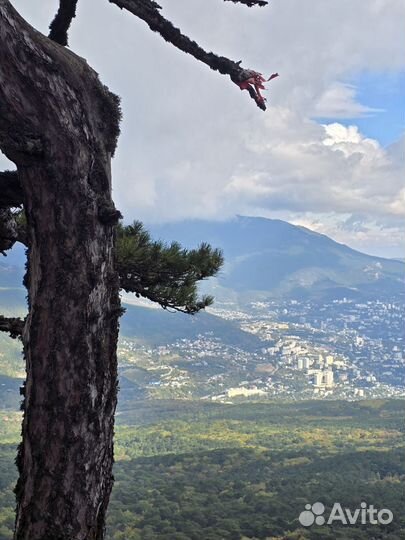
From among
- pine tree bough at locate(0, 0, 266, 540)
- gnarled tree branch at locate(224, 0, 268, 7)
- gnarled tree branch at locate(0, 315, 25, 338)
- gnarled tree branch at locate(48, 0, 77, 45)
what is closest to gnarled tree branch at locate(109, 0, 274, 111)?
gnarled tree branch at locate(224, 0, 268, 7)

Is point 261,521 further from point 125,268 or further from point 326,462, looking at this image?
point 125,268

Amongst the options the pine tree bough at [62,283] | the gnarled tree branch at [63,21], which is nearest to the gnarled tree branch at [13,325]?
the pine tree bough at [62,283]

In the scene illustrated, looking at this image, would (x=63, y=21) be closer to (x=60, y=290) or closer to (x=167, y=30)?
(x=167, y=30)

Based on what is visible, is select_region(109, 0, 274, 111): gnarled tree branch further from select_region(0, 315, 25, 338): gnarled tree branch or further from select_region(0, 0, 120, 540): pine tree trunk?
select_region(0, 315, 25, 338): gnarled tree branch

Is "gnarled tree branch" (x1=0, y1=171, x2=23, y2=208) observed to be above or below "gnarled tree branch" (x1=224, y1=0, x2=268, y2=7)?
below

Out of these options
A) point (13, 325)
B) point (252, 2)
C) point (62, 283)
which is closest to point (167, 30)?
point (252, 2)

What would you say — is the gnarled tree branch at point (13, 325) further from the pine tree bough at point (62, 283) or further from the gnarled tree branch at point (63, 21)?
the gnarled tree branch at point (63, 21)
